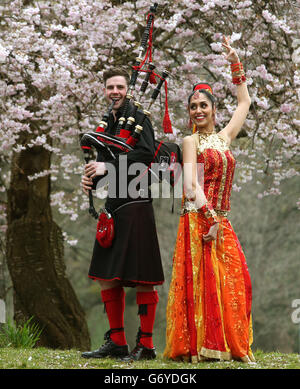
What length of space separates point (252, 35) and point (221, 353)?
349 cm

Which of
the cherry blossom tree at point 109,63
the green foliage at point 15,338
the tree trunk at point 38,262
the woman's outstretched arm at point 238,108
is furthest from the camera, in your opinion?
the tree trunk at point 38,262

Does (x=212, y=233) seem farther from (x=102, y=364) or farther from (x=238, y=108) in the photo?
(x=102, y=364)

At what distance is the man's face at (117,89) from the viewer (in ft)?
13.3

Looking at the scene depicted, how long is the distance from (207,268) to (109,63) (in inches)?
116

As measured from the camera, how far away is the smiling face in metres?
3.99

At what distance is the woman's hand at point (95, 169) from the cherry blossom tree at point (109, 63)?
143cm

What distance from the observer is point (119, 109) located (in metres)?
4.07

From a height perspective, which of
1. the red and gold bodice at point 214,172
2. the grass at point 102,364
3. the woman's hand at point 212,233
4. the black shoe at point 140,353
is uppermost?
the red and gold bodice at point 214,172

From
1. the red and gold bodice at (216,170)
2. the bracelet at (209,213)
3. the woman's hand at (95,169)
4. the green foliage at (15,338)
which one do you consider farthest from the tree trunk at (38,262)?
the bracelet at (209,213)

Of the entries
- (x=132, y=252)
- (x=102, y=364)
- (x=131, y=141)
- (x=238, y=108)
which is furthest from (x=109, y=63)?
(x=102, y=364)

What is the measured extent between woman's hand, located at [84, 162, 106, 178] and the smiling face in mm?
711

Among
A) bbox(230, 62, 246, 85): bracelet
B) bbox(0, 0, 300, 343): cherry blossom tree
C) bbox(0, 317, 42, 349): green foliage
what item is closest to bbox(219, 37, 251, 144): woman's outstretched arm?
bbox(230, 62, 246, 85): bracelet

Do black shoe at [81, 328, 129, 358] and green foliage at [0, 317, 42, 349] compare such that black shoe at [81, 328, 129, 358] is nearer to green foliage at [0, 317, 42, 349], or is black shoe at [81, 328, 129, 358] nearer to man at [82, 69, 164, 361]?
man at [82, 69, 164, 361]

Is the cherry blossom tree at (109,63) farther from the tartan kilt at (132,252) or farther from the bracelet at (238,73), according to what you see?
the tartan kilt at (132,252)
